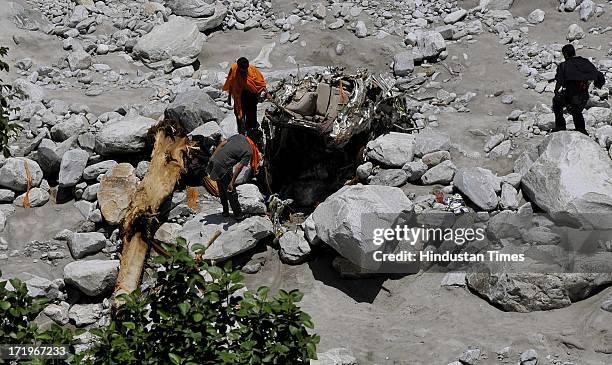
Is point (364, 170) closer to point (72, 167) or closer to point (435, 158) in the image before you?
point (435, 158)

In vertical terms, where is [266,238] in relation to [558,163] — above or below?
below

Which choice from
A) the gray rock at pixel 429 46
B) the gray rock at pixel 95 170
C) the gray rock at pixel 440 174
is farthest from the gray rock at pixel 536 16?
the gray rock at pixel 95 170

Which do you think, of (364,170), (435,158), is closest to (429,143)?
(435,158)

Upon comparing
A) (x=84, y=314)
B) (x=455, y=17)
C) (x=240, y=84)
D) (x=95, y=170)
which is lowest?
(x=84, y=314)

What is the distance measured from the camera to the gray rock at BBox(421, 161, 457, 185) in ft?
32.3

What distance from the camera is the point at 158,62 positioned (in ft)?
46.7

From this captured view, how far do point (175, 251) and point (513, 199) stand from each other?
5.73 meters

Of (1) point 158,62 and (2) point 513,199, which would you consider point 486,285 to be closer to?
(2) point 513,199

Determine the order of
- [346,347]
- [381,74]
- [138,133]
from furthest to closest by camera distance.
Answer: [381,74], [138,133], [346,347]

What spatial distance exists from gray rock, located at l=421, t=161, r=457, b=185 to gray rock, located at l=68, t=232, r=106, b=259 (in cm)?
418

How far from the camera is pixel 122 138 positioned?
1091 cm

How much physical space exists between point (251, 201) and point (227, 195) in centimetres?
39

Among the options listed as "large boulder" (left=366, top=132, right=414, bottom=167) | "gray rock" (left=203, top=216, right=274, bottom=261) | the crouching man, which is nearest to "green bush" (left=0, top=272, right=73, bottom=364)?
"gray rock" (left=203, top=216, right=274, bottom=261)

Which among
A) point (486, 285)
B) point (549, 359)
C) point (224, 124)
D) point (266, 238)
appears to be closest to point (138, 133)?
point (224, 124)
